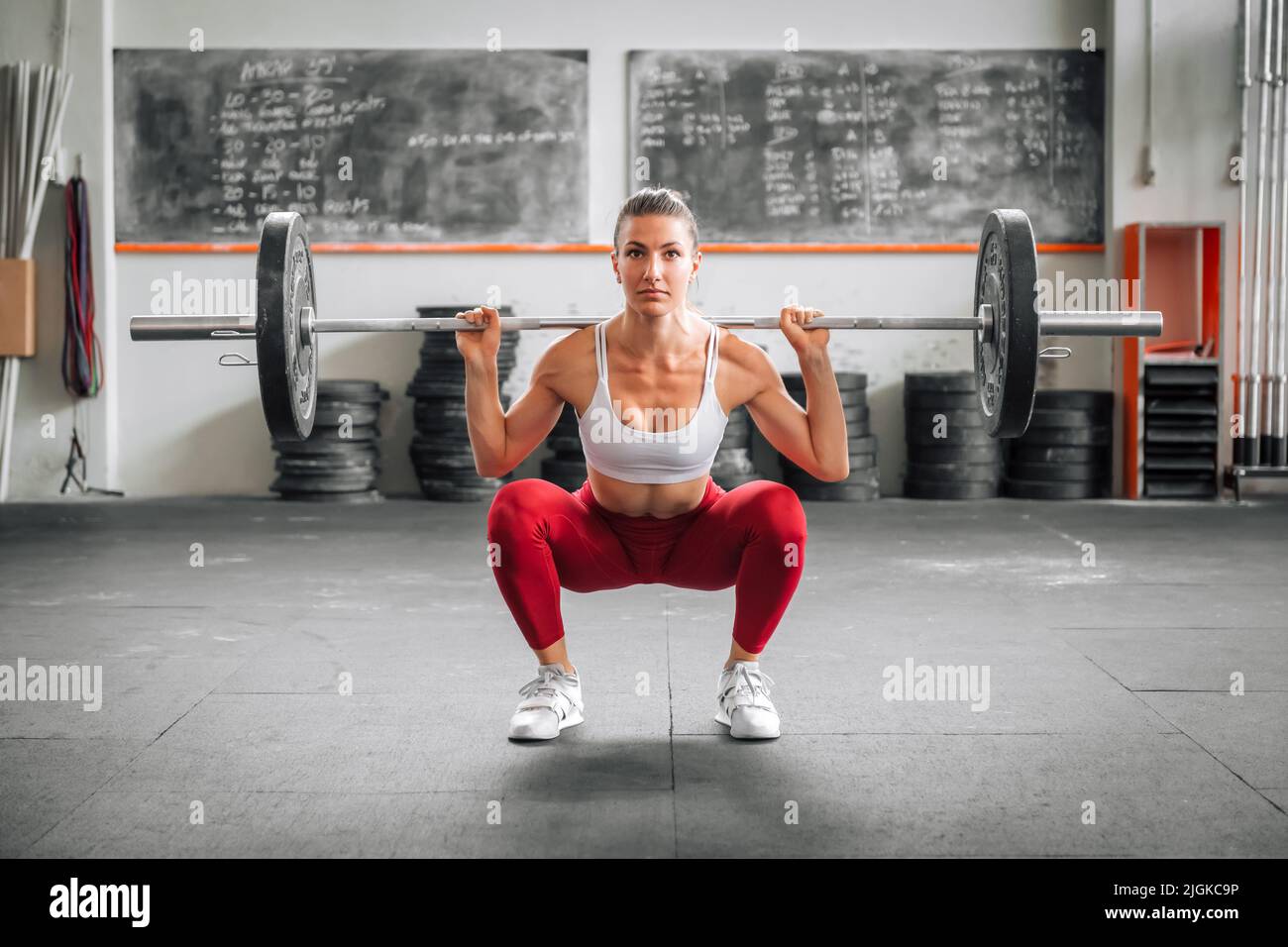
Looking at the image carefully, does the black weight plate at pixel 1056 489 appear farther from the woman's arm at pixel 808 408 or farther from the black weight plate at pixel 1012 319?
the woman's arm at pixel 808 408

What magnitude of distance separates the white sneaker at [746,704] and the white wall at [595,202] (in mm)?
4475

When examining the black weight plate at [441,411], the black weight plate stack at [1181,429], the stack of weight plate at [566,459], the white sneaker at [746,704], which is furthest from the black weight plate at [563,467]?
the white sneaker at [746,704]

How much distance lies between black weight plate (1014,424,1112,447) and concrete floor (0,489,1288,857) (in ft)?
6.09

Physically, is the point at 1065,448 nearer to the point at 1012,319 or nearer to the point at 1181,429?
the point at 1181,429

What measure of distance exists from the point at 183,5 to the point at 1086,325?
561 centimetres

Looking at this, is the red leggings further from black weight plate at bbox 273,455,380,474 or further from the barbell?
black weight plate at bbox 273,455,380,474

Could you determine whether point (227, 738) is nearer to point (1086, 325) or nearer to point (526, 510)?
point (526, 510)

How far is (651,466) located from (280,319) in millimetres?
702

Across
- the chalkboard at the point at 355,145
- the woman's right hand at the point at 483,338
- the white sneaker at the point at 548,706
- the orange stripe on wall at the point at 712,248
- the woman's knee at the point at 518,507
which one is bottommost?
the white sneaker at the point at 548,706

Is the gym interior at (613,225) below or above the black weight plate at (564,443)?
above

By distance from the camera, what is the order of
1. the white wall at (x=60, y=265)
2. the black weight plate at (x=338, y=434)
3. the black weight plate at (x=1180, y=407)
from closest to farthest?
the black weight plate at (x=338, y=434)
the black weight plate at (x=1180, y=407)
the white wall at (x=60, y=265)

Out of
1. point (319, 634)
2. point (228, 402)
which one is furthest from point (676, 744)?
point (228, 402)

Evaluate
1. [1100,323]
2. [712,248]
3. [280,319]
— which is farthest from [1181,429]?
[280,319]

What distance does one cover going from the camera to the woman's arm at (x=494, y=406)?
2293mm
